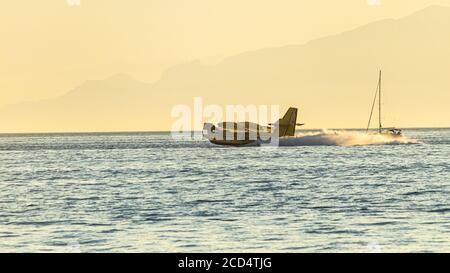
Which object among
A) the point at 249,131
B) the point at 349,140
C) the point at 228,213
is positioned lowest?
the point at 228,213

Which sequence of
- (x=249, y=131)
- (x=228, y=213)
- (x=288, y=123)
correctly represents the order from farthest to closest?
(x=249, y=131)
(x=288, y=123)
(x=228, y=213)

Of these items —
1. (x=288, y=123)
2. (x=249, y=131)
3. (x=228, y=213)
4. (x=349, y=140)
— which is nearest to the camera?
(x=228, y=213)

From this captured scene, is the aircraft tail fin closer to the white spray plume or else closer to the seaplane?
the seaplane

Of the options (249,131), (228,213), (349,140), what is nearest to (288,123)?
(249,131)

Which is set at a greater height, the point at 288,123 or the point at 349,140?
the point at 288,123

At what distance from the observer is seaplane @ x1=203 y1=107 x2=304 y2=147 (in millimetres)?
142000

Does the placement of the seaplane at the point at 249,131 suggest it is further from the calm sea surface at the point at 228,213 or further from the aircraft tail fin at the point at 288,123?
the calm sea surface at the point at 228,213

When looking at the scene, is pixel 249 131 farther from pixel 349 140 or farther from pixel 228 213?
pixel 228 213

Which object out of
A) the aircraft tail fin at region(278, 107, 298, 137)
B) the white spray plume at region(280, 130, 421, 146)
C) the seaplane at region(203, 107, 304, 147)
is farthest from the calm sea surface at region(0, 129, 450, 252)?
the white spray plume at region(280, 130, 421, 146)

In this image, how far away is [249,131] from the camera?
484 feet

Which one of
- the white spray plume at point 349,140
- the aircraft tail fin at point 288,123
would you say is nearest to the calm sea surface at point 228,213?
the aircraft tail fin at point 288,123

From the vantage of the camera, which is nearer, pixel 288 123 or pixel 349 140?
pixel 288 123

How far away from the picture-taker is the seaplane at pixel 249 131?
14200 cm
